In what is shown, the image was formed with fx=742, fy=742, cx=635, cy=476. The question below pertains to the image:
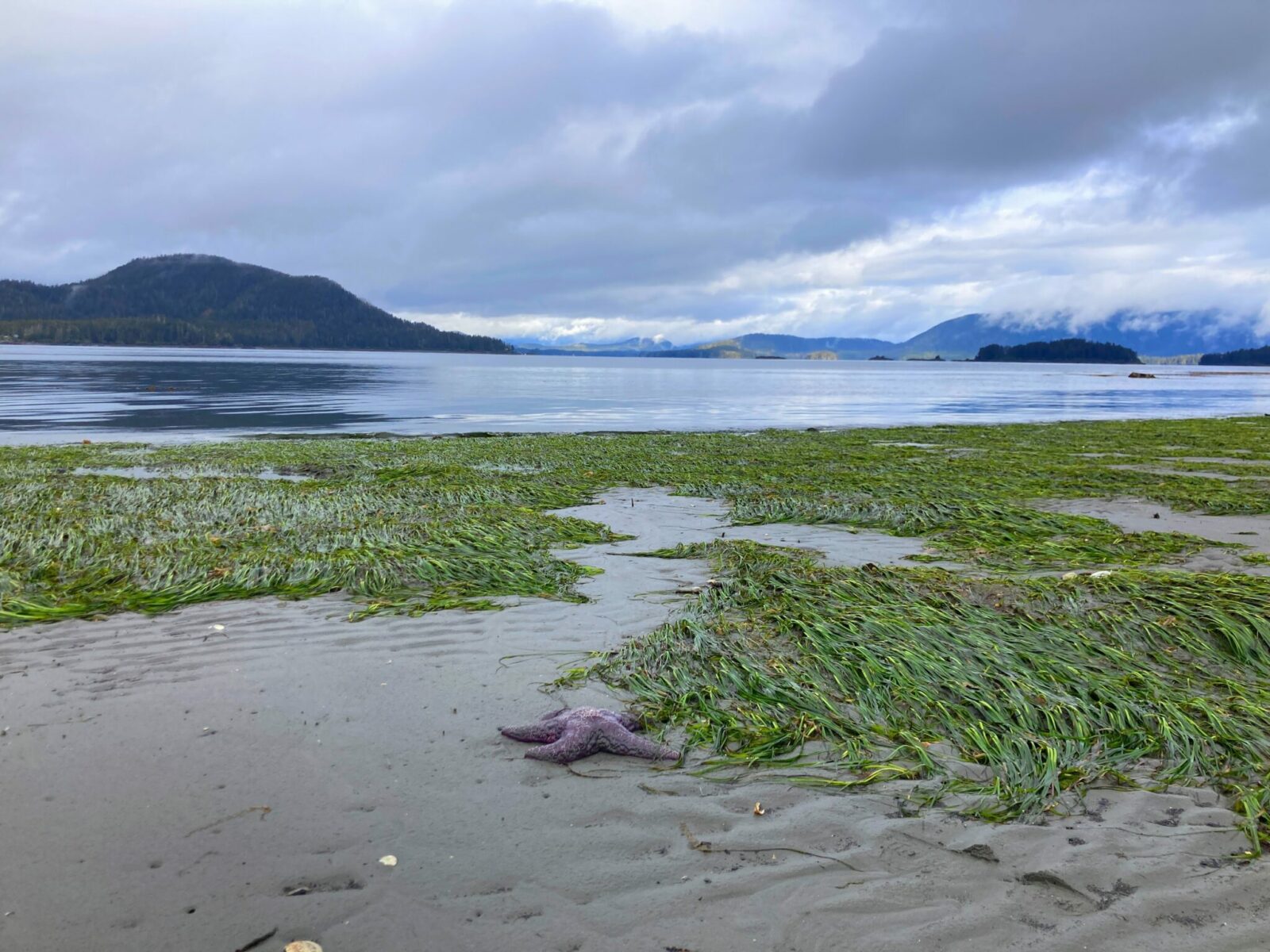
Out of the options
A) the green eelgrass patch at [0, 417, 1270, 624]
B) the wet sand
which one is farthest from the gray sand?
the wet sand

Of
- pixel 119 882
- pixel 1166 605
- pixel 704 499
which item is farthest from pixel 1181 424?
pixel 119 882

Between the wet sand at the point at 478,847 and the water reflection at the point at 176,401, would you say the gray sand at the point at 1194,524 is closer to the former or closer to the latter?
the wet sand at the point at 478,847

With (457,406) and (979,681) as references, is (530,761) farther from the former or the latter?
(457,406)

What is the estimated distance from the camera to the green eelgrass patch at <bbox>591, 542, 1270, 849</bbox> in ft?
13.5

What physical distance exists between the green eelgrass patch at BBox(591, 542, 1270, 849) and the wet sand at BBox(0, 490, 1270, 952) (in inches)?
12.1

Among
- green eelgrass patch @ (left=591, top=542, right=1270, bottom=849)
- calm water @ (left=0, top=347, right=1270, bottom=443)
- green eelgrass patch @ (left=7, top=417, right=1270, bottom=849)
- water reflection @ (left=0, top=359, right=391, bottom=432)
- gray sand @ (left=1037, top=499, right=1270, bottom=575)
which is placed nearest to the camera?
green eelgrass patch @ (left=591, top=542, right=1270, bottom=849)

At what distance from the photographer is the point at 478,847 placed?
3518mm

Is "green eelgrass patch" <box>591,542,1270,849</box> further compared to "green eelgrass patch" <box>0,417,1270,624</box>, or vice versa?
"green eelgrass patch" <box>0,417,1270,624</box>

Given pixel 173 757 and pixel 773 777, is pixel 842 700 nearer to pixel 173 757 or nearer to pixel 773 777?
pixel 773 777

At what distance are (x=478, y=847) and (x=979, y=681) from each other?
139 inches

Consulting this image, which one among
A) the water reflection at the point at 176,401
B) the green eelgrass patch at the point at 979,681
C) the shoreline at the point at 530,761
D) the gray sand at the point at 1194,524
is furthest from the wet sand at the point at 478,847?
the water reflection at the point at 176,401

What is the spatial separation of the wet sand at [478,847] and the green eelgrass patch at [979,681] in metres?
0.31

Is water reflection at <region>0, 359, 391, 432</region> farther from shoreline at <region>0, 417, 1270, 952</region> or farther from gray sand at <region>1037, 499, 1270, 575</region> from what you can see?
gray sand at <region>1037, 499, 1270, 575</region>

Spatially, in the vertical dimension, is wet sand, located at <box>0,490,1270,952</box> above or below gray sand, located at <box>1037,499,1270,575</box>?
below
